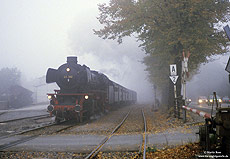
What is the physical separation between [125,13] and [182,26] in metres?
3.62

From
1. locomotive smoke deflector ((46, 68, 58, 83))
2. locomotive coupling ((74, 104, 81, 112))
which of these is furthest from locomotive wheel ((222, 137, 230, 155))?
locomotive smoke deflector ((46, 68, 58, 83))

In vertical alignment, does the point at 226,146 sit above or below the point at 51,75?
below

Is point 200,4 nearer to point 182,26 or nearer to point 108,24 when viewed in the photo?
point 182,26

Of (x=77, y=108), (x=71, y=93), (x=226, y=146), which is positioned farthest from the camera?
(x=71, y=93)

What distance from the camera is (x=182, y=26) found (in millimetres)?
13641

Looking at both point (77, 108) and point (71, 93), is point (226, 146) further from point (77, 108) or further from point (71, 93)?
point (71, 93)

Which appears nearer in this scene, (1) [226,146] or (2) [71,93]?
(1) [226,146]

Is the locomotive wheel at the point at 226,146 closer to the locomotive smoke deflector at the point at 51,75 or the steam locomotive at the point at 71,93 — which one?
the steam locomotive at the point at 71,93

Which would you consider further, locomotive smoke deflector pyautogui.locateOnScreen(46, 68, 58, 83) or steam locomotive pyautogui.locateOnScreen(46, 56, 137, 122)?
locomotive smoke deflector pyautogui.locateOnScreen(46, 68, 58, 83)

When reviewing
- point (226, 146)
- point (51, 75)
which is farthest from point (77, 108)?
point (226, 146)

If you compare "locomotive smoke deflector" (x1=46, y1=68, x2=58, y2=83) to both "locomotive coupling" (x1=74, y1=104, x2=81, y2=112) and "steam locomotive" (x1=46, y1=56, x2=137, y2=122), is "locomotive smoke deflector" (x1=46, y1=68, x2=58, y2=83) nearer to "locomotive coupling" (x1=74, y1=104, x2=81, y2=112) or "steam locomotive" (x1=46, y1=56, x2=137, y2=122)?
"steam locomotive" (x1=46, y1=56, x2=137, y2=122)

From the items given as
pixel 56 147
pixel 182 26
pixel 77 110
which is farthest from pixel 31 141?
pixel 182 26

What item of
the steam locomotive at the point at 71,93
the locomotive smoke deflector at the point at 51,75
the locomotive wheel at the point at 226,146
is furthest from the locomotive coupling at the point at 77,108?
the locomotive wheel at the point at 226,146

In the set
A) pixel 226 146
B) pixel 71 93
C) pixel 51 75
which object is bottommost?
pixel 226 146
